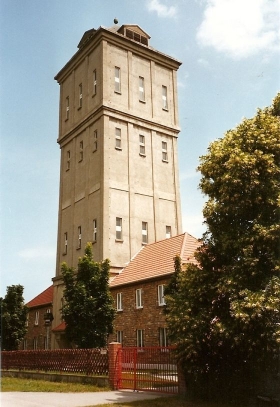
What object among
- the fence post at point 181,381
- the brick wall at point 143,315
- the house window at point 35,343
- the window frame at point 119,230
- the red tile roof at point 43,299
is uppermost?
the window frame at point 119,230

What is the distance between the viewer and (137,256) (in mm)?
36750

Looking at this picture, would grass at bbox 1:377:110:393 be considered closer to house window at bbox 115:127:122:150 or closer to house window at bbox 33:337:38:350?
house window at bbox 115:127:122:150

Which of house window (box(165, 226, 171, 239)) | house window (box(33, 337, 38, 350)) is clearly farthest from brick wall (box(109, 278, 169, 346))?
house window (box(33, 337, 38, 350))

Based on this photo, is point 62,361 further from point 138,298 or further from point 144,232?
point 144,232

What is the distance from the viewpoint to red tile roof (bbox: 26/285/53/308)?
48.3 meters

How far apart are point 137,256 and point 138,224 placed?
10.4ft

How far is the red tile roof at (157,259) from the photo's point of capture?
31281 mm

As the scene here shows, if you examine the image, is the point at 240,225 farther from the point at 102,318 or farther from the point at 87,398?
the point at 102,318

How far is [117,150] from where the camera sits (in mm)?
39438

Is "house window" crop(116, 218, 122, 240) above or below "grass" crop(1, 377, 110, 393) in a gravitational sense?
above

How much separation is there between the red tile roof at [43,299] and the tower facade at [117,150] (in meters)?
8.49

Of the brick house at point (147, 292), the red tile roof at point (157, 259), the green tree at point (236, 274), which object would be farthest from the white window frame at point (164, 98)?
the green tree at point (236, 274)

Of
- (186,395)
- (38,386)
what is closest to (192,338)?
(186,395)

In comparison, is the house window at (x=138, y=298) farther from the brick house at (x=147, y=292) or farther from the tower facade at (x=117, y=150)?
the tower facade at (x=117, y=150)
